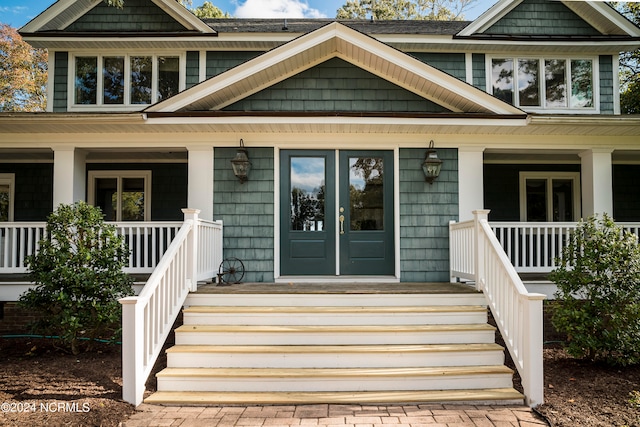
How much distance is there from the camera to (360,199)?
639cm

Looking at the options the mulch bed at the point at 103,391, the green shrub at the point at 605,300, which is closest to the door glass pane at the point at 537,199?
the green shrub at the point at 605,300

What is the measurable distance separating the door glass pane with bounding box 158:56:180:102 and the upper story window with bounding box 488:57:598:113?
6289 mm

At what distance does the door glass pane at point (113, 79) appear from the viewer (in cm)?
806

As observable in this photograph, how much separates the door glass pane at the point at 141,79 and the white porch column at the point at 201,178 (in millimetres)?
2607

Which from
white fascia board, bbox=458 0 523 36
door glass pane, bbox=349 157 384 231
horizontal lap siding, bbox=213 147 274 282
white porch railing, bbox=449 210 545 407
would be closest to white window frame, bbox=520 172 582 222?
white fascia board, bbox=458 0 523 36

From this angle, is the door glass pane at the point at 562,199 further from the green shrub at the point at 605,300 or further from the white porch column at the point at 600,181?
the green shrub at the point at 605,300

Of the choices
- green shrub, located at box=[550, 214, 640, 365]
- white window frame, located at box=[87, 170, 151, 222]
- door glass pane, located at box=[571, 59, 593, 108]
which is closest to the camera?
green shrub, located at box=[550, 214, 640, 365]

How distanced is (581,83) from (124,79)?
917 centimetres

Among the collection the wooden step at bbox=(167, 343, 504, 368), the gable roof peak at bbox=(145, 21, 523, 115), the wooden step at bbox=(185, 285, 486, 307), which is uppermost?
the gable roof peak at bbox=(145, 21, 523, 115)

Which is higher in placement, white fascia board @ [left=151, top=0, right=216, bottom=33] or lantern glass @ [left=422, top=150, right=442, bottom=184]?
white fascia board @ [left=151, top=0, right=216, bottom=33]

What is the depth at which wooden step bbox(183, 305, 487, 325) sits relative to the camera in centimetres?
459

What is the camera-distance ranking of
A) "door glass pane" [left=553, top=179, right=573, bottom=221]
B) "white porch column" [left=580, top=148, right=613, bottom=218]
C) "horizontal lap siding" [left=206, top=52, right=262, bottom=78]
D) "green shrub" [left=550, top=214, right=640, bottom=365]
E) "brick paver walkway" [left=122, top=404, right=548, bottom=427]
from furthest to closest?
"door glass pane" [left=553, top=179, right=573, bottom=221]
"horizontal lap siding" [left=206, top=52, right=262, bottom=78]
"white porch column" [left=580, top=148, right=613, bottom=218]
"green shrub" [left=550, top=214, right=640, bottom=365]
"brick paver walkway" [left=122, top=404, right=548, bottom=427]

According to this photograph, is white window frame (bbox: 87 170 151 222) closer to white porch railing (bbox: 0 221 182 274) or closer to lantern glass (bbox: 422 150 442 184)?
white porch railing (bbox: 0 221 182 274)

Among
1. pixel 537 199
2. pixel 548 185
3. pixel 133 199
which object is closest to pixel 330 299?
pixel 133 199
